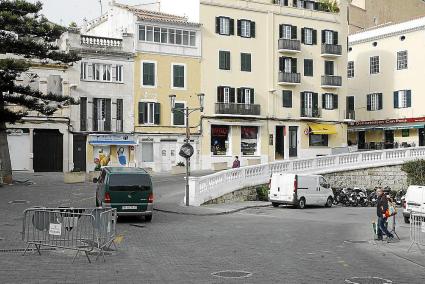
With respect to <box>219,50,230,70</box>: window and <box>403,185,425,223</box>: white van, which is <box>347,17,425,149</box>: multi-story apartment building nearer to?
<box>219,50,230,70</box>: window

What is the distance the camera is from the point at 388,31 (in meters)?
62.8

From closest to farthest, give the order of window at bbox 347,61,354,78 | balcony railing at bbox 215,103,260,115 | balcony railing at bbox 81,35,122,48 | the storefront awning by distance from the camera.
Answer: the storefront awning < balcony railing at bbox 81,35,122,48 < balcony railing at bbox 215,103,260,115 < window at bbox 347,61,354,78

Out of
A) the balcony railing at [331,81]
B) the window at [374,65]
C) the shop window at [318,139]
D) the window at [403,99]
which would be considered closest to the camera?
the shop window at [318,139]

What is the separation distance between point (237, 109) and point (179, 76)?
19.4 feet

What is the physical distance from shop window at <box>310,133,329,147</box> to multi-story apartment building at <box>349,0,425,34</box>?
Result: 17.4 metres

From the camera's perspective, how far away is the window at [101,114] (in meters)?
49.5

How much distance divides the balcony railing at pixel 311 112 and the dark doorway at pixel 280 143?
2.59 metres

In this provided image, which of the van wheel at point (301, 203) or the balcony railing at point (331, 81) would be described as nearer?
the van wheel at point (301, 203)

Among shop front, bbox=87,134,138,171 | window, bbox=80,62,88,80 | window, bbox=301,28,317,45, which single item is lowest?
shop front, bbox=87,134,138,171

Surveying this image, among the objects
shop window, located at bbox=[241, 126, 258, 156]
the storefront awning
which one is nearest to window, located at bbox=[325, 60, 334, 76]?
shop window, located at bbox=[241, 126, 258, 156]

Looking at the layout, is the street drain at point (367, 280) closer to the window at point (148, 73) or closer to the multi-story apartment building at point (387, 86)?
the window at point (148, 73)

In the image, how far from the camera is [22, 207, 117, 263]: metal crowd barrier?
50.2 ft

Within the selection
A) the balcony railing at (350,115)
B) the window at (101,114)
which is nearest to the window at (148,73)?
the window at (101,114)

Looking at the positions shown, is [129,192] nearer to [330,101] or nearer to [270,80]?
[270,80]
